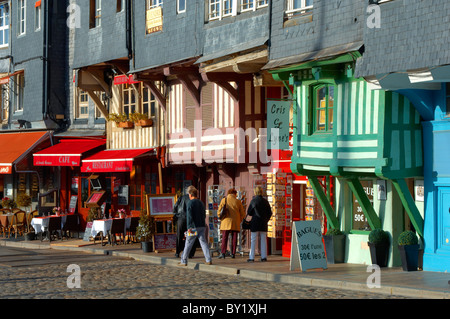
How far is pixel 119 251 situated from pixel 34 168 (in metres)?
10.0

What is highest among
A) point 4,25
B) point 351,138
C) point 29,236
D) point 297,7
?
point 4,25

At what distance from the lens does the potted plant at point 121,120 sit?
2691cm

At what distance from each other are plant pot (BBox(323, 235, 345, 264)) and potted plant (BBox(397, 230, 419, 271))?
89.7 inches

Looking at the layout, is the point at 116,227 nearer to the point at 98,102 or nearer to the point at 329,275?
the point at 98,102

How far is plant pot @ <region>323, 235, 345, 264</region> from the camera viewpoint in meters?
18.5

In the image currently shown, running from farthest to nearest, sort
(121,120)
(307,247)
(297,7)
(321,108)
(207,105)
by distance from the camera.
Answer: (121,120)
(207,105)
(297,7)
(321,108)
(307,247)

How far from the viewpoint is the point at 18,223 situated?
29.8 metres

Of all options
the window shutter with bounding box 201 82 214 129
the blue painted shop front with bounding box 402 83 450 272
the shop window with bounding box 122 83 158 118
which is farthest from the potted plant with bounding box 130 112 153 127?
the blue painted shop front with bounding box 402 83 450 272

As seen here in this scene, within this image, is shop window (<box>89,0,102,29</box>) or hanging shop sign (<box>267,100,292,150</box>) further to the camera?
shop window (<box>89,0,102,29</box>)

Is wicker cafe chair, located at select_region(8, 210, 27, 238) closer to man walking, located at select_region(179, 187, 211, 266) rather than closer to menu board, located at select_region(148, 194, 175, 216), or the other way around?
menu board, located at select_region(148, 194, 175, 216)

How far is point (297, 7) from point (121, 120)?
9894 millimetres

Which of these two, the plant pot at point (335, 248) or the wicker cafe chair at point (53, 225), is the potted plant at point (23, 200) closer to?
the wicker cafe chair at point (53, 225)

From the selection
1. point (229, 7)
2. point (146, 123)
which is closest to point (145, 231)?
point (146, 123)

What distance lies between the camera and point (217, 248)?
2075 centimetres
